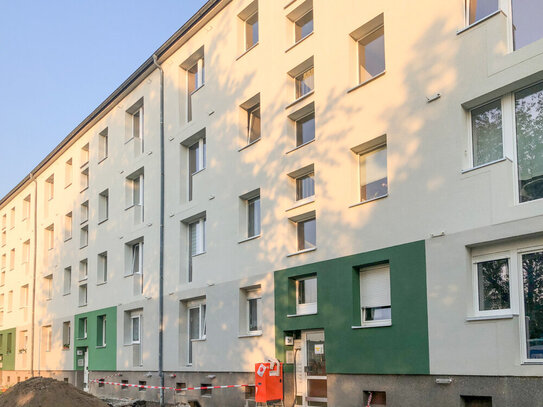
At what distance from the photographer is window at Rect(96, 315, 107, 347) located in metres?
28.4

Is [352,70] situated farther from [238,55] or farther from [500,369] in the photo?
[500,369]

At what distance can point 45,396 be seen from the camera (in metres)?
14.9

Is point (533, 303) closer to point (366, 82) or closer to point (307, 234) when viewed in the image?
point (366, 82)

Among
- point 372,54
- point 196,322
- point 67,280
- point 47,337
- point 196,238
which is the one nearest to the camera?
point 372,54

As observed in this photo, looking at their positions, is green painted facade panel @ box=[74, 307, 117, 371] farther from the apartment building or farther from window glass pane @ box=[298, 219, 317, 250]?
window glass pane @ box=[298, 219, 317, 250]

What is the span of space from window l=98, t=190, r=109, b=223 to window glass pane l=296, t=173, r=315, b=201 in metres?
14.0

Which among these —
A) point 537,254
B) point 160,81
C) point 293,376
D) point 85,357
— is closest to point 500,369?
point 537,254

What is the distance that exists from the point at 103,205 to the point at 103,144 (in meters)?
2.93

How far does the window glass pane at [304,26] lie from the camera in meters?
17.9

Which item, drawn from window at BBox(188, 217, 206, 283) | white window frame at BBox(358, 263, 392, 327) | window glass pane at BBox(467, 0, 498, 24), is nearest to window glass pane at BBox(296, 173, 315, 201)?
white window frame at BBox(358, 263, 392, 327)

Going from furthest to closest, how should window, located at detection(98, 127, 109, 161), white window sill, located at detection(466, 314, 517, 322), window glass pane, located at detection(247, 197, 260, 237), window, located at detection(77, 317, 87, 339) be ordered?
window, located at detection(77, 317, 87, 339), window, located at detection(98, 127, 109, 161), window glass pane, located at detection(247, 197, 260, 237), white window sill, located at detection(466, 314, 517, 322)

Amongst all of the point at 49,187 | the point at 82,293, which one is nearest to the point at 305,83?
the point at 82,293

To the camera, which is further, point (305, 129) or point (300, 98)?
point (305, 129)

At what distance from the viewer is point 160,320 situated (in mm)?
22844
